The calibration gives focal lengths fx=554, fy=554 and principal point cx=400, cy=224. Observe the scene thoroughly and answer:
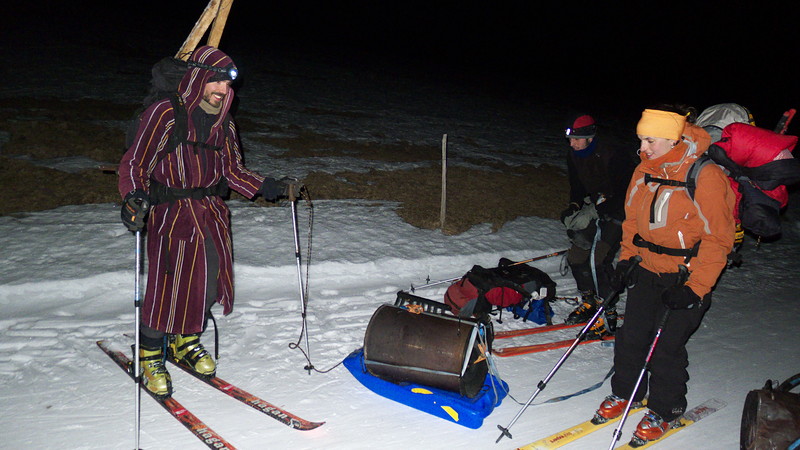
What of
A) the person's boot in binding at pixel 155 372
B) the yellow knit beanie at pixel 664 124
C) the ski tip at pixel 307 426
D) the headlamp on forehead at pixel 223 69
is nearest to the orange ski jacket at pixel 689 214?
the yellow knit beanie at pixel 664 124

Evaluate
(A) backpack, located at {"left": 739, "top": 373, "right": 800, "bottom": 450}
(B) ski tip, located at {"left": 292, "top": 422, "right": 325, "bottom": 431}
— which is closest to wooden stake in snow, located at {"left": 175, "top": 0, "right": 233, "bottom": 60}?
(B) ski tip, located at {"left": 292, "top": 422, "right": 325, "bottom": 431}

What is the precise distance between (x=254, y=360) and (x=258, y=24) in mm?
41894

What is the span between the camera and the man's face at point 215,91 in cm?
366

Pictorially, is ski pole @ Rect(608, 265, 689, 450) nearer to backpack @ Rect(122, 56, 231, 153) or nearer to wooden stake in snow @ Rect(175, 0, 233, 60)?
backpack @ Rect(122, 56, 231, 153)

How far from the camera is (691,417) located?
417 cm

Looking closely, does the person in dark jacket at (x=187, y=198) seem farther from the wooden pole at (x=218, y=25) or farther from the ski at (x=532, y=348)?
the wooden pole at (x=218, y=25)

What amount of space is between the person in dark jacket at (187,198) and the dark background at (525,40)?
21444 mm

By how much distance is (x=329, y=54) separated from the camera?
101 ft

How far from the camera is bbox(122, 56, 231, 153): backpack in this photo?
3.61 metres

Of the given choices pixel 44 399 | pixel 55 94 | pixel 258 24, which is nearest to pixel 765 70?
pixel 258 24

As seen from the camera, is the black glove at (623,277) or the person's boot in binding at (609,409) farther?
the person's boot in binding at (609,409)

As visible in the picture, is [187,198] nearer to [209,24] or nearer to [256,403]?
[256,403]

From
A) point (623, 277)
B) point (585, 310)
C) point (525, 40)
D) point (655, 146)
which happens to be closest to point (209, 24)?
point (655, 146)

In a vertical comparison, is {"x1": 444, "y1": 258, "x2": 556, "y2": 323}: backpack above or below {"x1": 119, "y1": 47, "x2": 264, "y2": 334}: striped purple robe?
below
